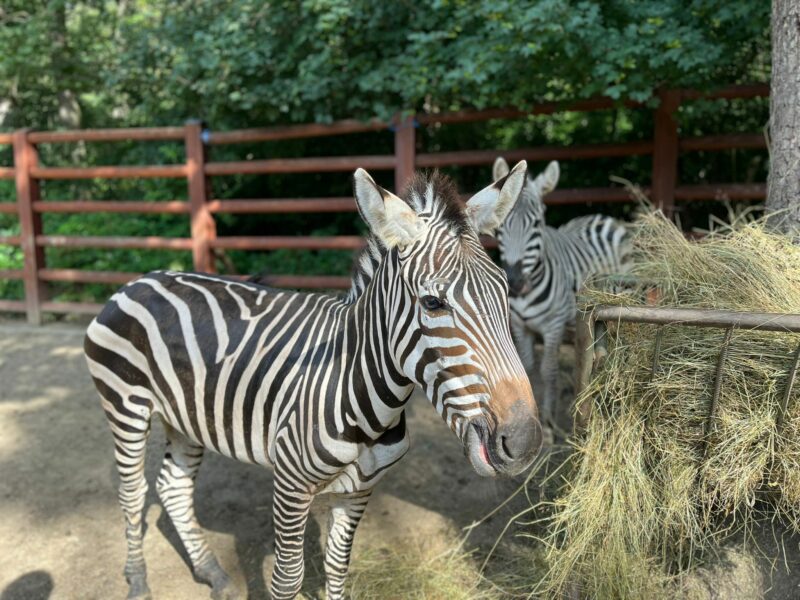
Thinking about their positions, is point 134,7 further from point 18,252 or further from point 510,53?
point 510,53

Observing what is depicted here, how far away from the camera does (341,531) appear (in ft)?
9.58

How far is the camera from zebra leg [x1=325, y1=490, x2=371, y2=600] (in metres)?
2.89

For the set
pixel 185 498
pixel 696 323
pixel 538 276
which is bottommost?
pixel 185 498

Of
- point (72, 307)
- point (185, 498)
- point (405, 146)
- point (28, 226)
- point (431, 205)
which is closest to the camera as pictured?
point (431, 205)

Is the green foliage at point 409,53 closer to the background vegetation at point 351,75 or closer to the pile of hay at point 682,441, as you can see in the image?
the background vegetation at point 351,75

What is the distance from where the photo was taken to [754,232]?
2771 millimetres

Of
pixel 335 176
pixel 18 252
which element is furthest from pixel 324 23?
pixel 18 252

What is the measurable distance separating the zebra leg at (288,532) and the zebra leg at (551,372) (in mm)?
2698

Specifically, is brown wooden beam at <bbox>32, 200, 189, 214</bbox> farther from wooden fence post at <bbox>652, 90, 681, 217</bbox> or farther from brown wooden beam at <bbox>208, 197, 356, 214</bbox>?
wooden fence post at <bbox>652, 90, 681, 217</bbox>

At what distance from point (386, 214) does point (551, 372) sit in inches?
131

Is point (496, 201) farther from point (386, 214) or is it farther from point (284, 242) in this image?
point (284, 242)

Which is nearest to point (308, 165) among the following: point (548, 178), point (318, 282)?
point (318, 282)

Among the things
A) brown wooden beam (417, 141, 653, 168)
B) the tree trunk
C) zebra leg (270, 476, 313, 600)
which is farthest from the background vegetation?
zebra leg (270, 476, 313, 600)

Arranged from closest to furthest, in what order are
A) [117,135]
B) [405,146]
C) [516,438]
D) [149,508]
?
[516,438], [149,508], [405,146], [117,135]
